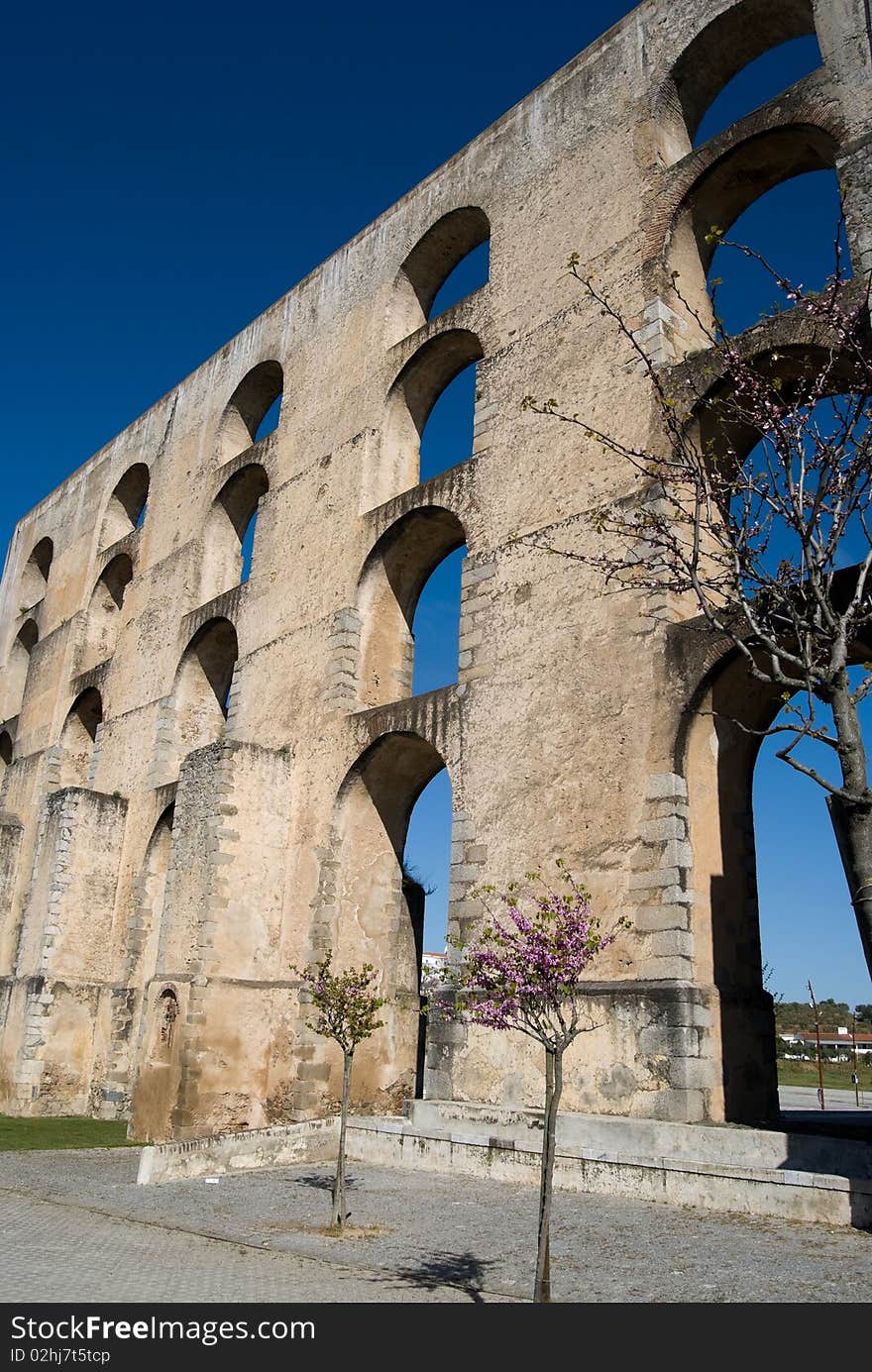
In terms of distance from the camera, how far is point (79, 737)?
21.6 meters

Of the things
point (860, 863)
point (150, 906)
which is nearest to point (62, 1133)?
point (150, 906)

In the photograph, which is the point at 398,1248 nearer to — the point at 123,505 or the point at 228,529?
the point at 228,529

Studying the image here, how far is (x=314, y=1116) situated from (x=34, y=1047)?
19.3ft

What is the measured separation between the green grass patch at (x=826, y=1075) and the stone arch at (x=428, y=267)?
22838 millimetres

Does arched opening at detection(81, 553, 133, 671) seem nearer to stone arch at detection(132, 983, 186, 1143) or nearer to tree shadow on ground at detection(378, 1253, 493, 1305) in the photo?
stone arch at detection(132, 983, 186, 1143)

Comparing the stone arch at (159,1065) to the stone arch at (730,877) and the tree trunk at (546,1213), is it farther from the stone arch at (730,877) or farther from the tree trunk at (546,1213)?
the tree trunk at (546,1213)

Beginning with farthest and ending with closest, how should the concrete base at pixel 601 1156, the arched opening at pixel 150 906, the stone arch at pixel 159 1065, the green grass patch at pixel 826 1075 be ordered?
the green grass patch at pixel 826 1075 → the arched opening at pixel 150 906 → the stone arch at pixel 159 1065 → the concrete base at pixel 601 1156

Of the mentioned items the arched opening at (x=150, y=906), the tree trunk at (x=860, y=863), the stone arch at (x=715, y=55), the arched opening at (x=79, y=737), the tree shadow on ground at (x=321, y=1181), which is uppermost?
the stone arch at (x=715, y=55)

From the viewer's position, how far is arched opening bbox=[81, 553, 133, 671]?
22.2m

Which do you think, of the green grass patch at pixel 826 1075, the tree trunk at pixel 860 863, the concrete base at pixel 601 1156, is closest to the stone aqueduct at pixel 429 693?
the concrete base at pixel 601 1156

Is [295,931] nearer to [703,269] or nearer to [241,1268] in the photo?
[241,1268]

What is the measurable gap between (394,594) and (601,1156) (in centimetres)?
823

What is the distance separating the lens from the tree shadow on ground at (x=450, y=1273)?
5484 millimetres

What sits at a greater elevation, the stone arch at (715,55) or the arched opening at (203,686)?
the stone arch at (715,55)
